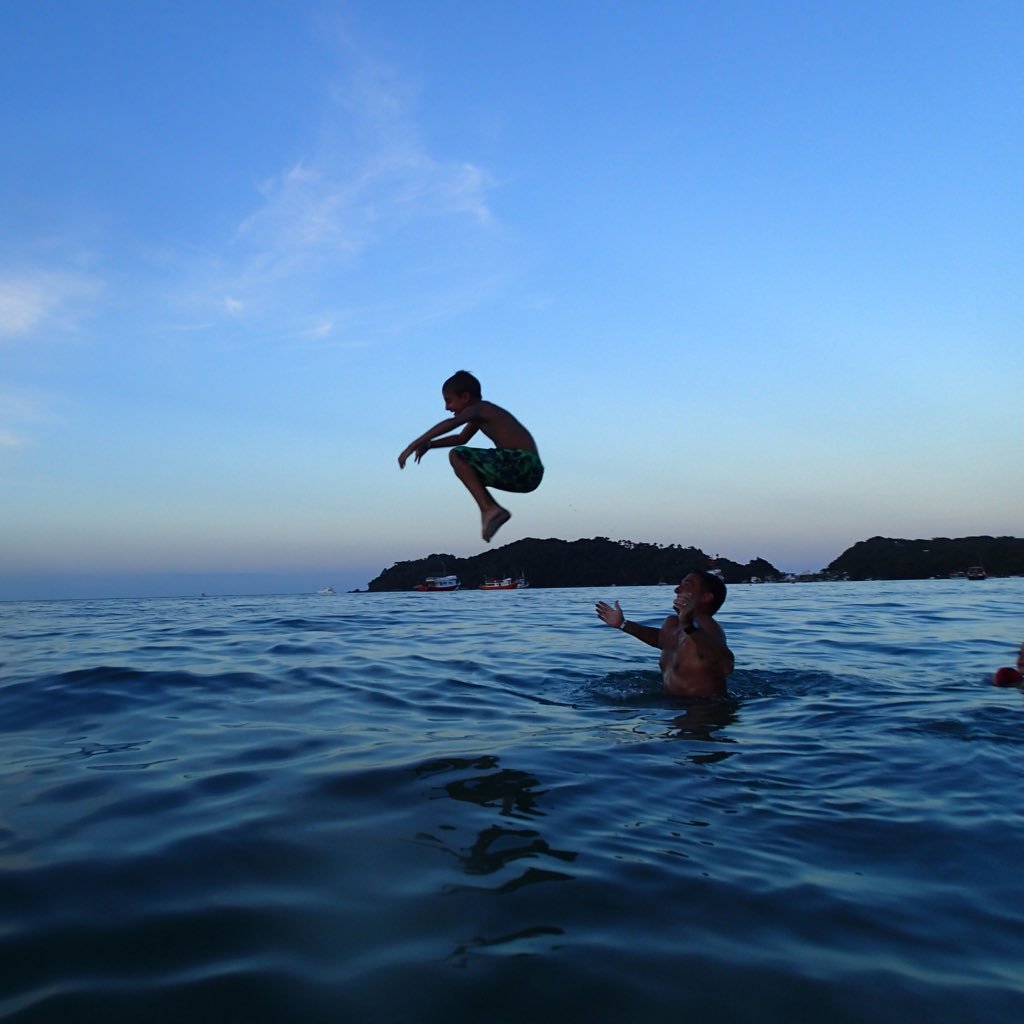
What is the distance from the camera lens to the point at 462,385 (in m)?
7.30

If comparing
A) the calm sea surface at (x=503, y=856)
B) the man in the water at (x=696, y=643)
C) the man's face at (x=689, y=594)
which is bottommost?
the calm sea surface at (x=503, y=856)

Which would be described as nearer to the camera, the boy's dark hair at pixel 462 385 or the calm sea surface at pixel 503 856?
the calm sea surface at pixel 503 856

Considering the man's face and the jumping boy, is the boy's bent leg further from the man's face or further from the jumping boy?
the man's face

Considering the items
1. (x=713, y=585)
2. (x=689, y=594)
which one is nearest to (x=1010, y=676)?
(x=713, y=585)

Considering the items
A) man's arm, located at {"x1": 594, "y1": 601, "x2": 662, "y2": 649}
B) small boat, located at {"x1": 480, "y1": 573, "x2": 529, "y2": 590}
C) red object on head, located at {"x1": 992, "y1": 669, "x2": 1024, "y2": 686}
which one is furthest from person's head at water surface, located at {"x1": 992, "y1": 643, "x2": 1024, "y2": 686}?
small boat, located at {"x1": 480, "y1": 573, "x2": 529, "y2": 590}

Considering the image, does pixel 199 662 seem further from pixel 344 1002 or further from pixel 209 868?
pixel 344 1002

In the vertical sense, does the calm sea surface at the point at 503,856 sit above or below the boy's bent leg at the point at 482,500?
below

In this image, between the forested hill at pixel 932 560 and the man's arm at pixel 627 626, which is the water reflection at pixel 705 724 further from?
the forested hill at pixel 932 560

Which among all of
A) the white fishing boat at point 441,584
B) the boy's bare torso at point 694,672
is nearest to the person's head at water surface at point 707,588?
the boy's bare torso at point 694,672

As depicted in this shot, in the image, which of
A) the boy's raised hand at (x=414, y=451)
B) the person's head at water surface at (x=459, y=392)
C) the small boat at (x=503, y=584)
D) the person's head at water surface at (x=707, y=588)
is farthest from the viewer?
the small boat at (x=503, y=584)

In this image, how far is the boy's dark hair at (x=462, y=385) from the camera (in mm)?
7285

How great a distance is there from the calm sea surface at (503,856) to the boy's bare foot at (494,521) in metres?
1.69

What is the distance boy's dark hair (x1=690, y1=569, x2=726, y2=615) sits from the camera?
9.64 metres

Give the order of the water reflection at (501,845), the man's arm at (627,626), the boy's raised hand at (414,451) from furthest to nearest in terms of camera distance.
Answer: the man's arm at (627,626), the boy's raised hand at (414,451), the water reflection at (501,845)
